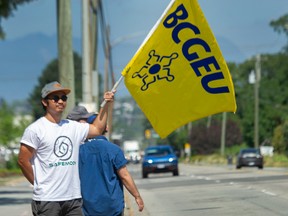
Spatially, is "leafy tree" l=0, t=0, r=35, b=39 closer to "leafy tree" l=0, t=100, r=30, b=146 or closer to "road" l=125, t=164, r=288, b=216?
"road" l=125, t=164, r=288, b=216

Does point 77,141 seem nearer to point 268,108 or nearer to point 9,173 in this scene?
point 9,173

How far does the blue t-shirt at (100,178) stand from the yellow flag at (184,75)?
5.71ft

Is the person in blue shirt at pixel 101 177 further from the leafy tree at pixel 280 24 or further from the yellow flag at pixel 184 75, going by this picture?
the leafy tree at pixel 280 24

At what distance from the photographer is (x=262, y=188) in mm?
26281

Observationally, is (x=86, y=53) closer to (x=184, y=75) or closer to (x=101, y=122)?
(x=184, y=75)

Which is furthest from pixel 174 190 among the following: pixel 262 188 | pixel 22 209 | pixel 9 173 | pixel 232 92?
pixel 9 173

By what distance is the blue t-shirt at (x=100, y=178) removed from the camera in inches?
342

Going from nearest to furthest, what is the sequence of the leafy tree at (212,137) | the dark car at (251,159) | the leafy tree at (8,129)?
the dark car at (251,159)
the leafy tree at (8,129)
the leafy tree at (212,137)

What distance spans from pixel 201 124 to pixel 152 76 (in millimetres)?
114953

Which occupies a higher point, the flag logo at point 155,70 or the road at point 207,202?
the flag logo at point 155,70

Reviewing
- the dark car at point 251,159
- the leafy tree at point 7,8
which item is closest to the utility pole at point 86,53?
the leafy tree at point 7,8

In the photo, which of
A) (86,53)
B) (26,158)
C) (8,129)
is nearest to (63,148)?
(26,158)

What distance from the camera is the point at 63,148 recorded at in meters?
8.45

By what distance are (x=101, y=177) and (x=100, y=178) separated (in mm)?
15
